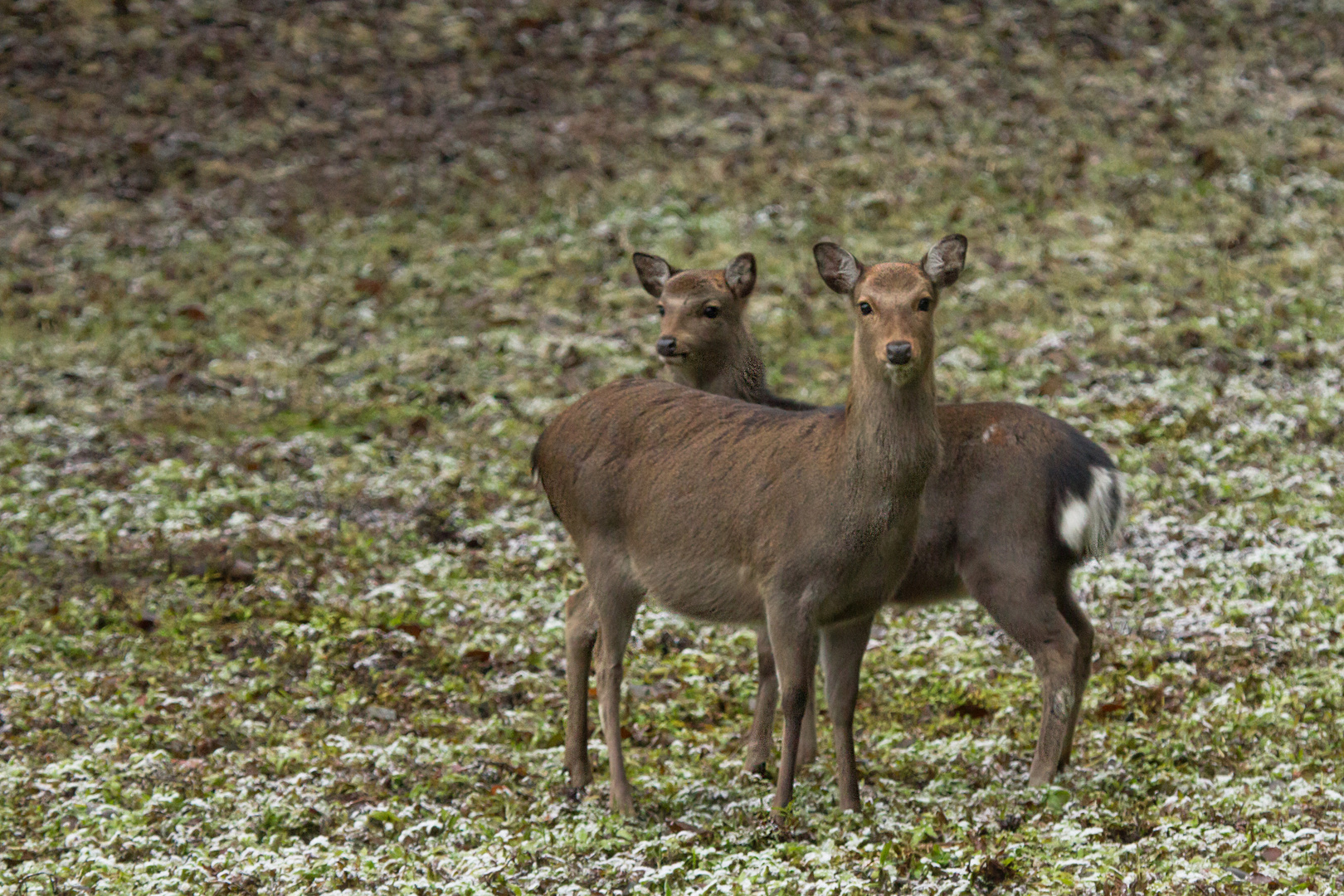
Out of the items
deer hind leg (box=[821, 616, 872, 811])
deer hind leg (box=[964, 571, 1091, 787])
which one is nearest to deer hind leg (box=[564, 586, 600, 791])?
deer hind leg (box=[821, 616, 872, 811])

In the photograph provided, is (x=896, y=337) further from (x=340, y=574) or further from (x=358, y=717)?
(x=340, y=574)

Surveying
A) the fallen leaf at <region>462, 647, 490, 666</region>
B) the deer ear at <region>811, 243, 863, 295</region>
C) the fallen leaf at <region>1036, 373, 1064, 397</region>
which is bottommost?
the fallen leaf at <region>462, 647, 490, 666</region>

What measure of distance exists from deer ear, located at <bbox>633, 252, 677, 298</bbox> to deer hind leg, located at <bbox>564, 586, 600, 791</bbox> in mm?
2051

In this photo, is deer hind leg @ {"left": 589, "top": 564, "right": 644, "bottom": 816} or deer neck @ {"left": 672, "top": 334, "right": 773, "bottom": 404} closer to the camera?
deer hind leg @ {"left": 589, "top": 564, "right": 644, "bottom": 816}

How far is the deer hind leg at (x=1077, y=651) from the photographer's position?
6.92 metres

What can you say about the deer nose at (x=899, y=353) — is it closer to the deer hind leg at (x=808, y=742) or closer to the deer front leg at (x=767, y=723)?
the deer front leg at (x=767, y=723)

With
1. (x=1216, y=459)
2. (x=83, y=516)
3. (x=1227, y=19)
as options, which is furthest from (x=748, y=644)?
(x=1227, y=19)

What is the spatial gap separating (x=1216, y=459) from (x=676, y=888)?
6.58 m

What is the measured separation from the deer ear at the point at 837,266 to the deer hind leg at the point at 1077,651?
1.90 m

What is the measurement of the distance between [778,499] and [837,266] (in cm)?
108

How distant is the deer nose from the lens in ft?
19.1

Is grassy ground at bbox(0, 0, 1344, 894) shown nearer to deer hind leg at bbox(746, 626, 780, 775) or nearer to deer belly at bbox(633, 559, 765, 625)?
deer hind leg at bbox(746, 626, 780, 775)

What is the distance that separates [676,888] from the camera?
5.81 m

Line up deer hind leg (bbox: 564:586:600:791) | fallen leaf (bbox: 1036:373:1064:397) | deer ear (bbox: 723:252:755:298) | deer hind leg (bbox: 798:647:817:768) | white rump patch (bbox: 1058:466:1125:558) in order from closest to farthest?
white rump patch (bbox: 1058:466:1125:558)
deer hind leg (bbox: 564:586:600:791)
deer hind leg (bbox: 798:647:817:768)
deer ear (bbox: 723:252:755:298)
fallen leaf (bbox: 1036:373:1064:397)
